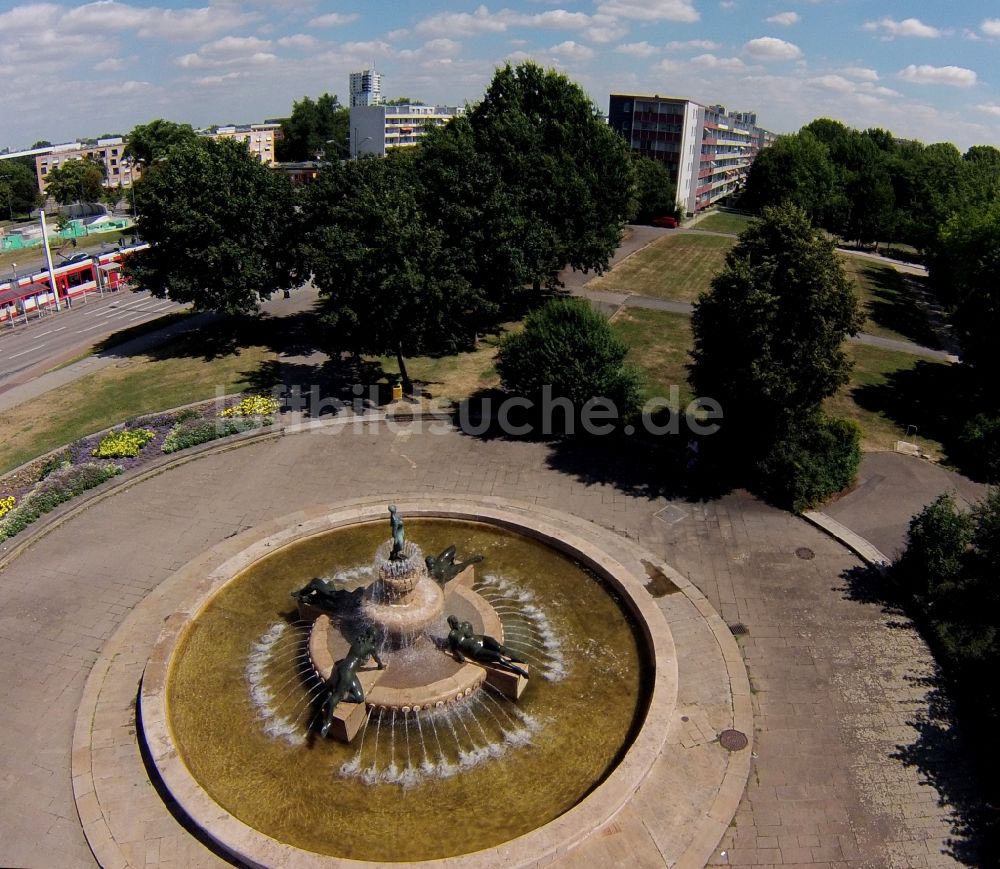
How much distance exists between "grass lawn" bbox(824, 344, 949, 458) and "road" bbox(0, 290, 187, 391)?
4283 cm

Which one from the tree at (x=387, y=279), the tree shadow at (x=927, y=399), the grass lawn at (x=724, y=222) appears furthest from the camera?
the grass lawn at (x=724, y=222)

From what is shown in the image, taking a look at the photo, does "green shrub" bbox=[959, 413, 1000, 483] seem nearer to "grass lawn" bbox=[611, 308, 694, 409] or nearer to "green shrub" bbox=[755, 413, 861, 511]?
"green shrub" bbox=[755, 413, 861, 511]

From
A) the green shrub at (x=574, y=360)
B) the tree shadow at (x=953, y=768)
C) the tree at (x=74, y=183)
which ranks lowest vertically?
the tree shadow at (x=953, y=768)

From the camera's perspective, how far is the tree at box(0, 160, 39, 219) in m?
106

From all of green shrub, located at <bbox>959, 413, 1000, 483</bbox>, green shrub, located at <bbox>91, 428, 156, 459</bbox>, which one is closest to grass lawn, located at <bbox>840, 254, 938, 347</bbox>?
green shrub, located at <bbox>959, 413, 1000, 483</bbox>

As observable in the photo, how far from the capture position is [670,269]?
62.2 meters

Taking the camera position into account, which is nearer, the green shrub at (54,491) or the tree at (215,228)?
the green shrub at (54,491)

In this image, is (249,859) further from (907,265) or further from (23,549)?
(907,265)

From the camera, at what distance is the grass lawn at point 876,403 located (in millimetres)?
30312

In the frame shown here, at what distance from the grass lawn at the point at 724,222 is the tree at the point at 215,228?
6047cm

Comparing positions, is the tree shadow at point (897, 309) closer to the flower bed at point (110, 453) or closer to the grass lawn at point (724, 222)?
the grass lawn at point (724, 222)

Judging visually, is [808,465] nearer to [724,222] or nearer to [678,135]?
[724,222]

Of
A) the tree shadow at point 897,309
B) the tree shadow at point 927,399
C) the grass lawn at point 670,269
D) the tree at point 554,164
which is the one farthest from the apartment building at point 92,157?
the tree shadow at point 927,399

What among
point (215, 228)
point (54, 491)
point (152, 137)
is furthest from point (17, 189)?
point (54, 491)
